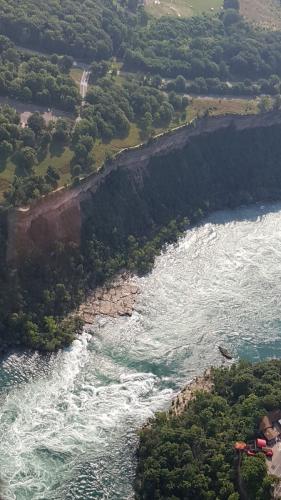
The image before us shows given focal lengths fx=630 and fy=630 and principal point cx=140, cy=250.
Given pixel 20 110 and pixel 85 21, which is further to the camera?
pixel 85 21

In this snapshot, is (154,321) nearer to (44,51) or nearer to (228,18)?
(44,51)

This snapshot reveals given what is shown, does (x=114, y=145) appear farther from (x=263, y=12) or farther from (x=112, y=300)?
(x=263, y=12)

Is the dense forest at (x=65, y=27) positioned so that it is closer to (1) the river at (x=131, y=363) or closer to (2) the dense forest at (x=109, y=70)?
(2) the dense forest at (x=109, y=70)

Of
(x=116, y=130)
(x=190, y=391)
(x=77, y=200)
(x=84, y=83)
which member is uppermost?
(x=84, y=83)

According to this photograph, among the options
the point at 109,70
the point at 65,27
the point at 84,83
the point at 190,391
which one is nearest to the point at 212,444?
the point at 190,391

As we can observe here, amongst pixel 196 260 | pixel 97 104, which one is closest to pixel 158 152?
pixel 97 104

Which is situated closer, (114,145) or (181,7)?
(114,145)

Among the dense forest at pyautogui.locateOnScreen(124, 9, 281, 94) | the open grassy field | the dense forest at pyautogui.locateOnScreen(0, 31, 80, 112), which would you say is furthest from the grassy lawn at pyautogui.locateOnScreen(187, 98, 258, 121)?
the open grassy field
